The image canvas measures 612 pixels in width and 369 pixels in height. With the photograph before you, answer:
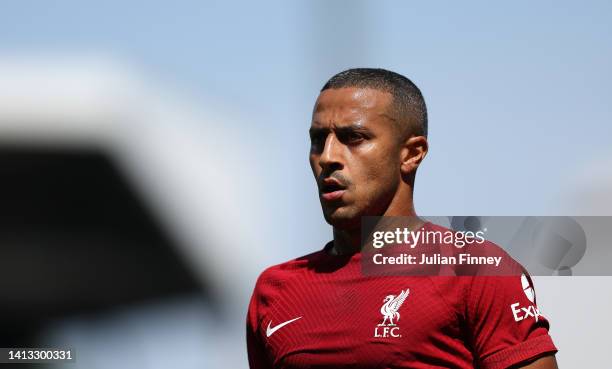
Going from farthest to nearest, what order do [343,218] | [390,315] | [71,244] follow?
[71,244] < [343,218] < [390,315]

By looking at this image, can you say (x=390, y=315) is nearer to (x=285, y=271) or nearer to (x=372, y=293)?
(x=372, y=293)

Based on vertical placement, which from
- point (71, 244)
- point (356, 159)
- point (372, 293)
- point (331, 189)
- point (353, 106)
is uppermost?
point (71, 244)

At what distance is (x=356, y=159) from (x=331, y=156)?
0.11m

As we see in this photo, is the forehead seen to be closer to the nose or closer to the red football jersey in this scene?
the nose

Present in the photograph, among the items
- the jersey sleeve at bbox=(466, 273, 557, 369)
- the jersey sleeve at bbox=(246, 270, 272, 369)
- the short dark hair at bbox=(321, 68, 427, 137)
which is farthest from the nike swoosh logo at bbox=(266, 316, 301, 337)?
the short dark hair at bbox=(321, 68, 427, 137)

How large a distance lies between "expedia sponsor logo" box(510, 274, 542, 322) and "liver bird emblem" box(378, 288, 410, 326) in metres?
0.46

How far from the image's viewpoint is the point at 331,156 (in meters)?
6.10

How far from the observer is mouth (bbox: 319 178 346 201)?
20.0 feet

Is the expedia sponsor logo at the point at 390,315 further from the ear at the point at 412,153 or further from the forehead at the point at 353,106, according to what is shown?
the forehead at the point at 353,106

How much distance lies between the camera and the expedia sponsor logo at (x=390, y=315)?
5.81 metres

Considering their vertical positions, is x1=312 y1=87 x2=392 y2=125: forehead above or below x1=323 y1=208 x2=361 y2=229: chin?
above

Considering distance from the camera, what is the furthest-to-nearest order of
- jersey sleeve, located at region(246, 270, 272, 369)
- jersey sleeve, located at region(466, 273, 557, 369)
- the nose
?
jersey sleeve, located at region(246, 270, 272, 369)
the nose
jersey sleeve, located at region(466, 273, 557, 369)

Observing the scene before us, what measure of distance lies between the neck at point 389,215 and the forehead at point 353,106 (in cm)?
39

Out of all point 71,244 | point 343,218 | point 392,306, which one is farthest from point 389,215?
point 71,244
